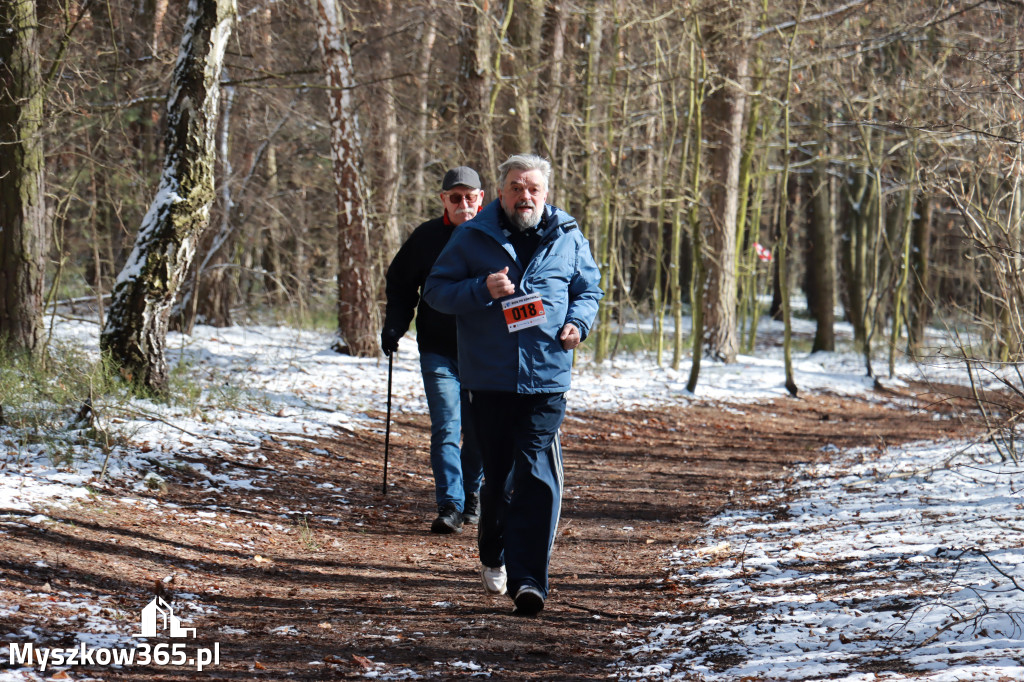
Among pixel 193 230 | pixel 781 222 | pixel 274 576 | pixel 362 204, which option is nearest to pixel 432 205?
pixel 362 204

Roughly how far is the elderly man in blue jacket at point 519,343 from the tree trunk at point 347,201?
889cm

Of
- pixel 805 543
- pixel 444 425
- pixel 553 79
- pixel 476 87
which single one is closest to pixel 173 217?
pixel 444 425

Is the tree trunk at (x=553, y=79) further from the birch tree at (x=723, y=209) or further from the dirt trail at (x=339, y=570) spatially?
the dirt trail at (x=339, y=570)

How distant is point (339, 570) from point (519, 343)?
1.77m

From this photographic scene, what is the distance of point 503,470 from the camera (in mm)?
4848

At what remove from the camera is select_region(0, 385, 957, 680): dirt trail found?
3.95m

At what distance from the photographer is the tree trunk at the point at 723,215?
17.4m

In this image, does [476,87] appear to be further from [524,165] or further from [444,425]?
[524,165]

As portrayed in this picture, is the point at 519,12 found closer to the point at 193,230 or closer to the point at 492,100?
the point at 492,100

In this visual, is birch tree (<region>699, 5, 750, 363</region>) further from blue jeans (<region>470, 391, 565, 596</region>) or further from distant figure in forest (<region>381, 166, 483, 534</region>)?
blue jeans (<region>470, 391, 565, 596</region>)

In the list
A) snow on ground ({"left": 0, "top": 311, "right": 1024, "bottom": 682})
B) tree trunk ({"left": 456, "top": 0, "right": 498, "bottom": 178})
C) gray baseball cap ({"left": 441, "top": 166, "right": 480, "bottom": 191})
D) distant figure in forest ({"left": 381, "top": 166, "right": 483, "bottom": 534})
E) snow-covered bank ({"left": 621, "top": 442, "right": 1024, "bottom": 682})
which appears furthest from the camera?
tree trunk ({"left": 456, "top": 0, "right": 498, "bottom": 178})

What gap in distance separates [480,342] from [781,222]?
11.4 metres

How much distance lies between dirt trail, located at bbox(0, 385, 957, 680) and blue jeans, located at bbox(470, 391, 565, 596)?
0.96ft

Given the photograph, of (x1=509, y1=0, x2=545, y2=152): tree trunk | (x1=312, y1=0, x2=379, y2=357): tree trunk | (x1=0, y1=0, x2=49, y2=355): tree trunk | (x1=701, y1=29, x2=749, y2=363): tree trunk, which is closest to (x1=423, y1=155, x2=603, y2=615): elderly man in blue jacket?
(x1=0, y1=0, x2=49, y2=355): tree trunk
